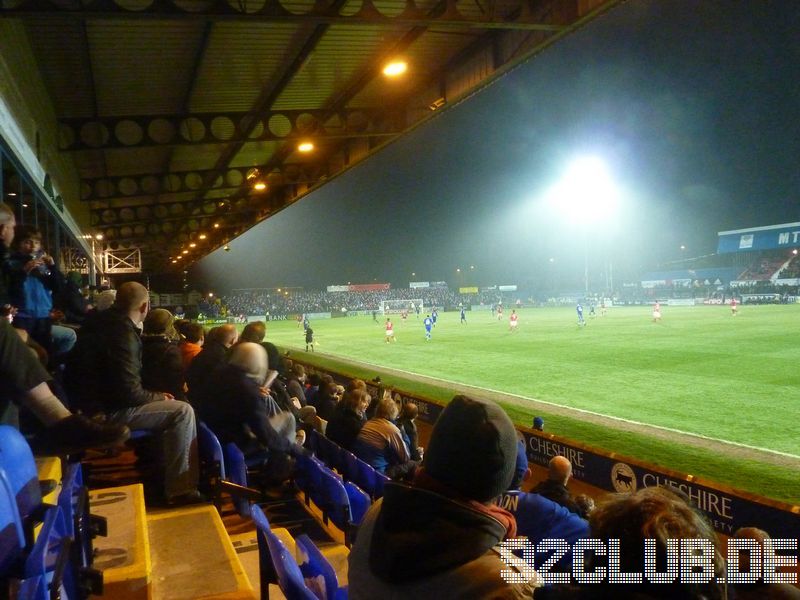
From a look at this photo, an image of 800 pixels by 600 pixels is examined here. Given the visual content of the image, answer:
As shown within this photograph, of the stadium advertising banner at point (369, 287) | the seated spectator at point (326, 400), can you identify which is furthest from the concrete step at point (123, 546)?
the stadium advertising banner at point (369, 287)

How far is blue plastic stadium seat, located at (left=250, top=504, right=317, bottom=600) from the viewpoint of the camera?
7.57 ft

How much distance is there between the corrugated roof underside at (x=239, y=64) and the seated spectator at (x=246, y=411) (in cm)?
510

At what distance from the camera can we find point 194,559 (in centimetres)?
334

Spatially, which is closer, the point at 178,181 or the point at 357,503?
the point at 357,503

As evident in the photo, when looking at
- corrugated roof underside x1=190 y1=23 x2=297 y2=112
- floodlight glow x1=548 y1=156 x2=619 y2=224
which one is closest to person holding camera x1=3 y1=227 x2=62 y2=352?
corrugated roof underside x1=190 y1=23 x2=297 y2=112

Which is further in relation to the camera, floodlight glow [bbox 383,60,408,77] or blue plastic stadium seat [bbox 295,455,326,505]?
floodlight glow [bbox 383,60,408,77]

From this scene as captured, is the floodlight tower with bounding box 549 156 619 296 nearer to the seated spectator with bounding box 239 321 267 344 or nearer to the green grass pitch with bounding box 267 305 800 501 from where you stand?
the green grass pitch with bounding box 267 305 800 501

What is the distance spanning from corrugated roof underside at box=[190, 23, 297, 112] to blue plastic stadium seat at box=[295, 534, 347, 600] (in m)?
6.82

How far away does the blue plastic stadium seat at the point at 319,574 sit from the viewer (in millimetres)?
2598

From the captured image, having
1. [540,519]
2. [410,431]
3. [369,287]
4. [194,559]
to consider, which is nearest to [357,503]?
[194,559]

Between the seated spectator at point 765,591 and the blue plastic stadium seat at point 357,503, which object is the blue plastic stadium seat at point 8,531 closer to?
the seated spectator at point 765,591

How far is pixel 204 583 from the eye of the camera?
306 cm

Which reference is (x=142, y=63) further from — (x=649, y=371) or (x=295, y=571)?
(x=649, y=371)

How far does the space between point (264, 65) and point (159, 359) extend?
582cm
